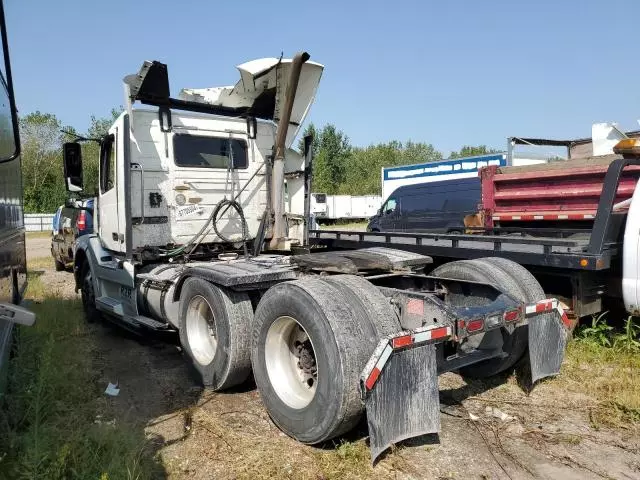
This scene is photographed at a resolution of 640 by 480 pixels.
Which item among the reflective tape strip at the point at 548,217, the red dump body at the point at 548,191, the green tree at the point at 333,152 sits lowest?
the reflective tape strip at the point at 548,217

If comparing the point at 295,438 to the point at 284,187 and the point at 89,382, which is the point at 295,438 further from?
the point at 284,187

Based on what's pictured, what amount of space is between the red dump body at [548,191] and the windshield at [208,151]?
3.77 m

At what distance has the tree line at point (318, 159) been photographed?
156ft

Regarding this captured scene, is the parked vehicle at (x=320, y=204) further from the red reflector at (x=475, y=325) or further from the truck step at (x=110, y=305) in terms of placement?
the red reflector at (x=475, y=325)

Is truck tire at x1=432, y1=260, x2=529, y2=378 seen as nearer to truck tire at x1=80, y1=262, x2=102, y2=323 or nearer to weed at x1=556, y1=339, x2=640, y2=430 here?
weed at x1=556, y1=339, x2=640, y2=430

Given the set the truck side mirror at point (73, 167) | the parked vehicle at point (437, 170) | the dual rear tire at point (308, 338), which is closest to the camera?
the dual rear tire at point (308, 338)

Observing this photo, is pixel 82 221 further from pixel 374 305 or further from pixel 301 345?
pixel 374 305

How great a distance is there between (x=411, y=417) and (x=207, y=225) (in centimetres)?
384

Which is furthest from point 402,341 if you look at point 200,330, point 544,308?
point 200,330

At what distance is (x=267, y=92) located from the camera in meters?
6.31

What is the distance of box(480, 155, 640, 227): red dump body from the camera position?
20.6 ft

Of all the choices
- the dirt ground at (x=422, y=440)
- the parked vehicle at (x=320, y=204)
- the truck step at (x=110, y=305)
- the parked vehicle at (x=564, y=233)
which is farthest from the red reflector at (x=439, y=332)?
the parked vehicle at (x=320, y=204)

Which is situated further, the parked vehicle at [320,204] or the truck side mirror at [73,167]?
the parked vehicle at [320,204]

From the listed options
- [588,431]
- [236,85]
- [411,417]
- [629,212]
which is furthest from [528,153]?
[411,417]
